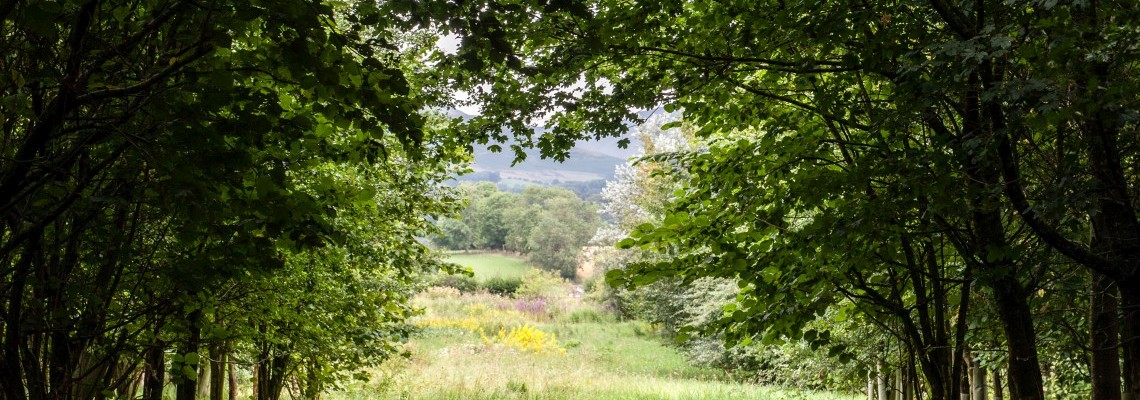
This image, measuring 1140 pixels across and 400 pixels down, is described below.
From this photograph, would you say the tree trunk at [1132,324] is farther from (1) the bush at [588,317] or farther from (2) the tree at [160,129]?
(1) the bush at [588,317]

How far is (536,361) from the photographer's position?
20172 mm

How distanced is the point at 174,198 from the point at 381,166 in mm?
4847

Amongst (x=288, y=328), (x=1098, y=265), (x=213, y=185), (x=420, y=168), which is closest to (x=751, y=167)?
(x=1098, y=265)

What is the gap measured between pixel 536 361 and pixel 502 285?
84.4ft

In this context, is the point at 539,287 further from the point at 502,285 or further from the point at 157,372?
the point at 157,372

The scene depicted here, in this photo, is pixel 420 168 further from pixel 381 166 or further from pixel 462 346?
pixel 462 346

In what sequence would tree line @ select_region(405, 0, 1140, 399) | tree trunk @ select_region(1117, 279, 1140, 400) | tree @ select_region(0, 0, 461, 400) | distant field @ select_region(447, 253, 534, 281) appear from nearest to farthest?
tree @ select_region(0, 0, 461, 400) → tree line @ select_region(405, 0, 1140, 399) → tree trunk @ select_region(1117, 279, 1140, 400) → distant field @ select_region(447, 253, 534, 281)

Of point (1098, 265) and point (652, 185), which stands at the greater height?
point (652, 185)

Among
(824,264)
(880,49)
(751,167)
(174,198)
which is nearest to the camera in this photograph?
(174,198)

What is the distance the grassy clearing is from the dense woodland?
21.9ft

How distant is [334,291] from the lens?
711 cm

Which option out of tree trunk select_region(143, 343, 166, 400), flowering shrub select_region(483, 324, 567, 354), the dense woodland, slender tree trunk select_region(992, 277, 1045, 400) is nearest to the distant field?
flowering shrub select_region(483, 324, 567, 354)

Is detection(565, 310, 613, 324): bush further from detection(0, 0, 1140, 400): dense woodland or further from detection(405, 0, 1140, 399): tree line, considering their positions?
detection(405, 0, 1140, 399): tree line

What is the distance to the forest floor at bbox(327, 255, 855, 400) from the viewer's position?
14.2 m
